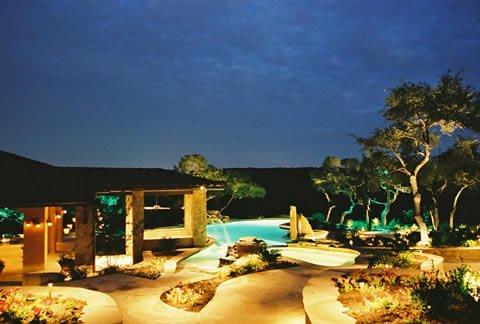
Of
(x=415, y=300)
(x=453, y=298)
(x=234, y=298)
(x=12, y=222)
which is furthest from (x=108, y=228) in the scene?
(x=453, y=298)

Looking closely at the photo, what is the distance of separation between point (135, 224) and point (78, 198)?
10.5 feet

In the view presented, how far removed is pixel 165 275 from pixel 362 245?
8938mm

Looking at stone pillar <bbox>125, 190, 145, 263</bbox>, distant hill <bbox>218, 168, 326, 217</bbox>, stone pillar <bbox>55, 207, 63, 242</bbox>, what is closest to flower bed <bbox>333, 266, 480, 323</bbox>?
stone pillar <bbox>125, 190, 145, 263</bbox>

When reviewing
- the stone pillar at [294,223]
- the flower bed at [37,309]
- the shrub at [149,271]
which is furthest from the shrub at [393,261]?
the stone pillar at [294,223]

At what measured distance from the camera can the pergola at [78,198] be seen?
12383 mm

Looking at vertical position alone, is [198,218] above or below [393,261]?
above

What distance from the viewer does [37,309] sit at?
6371mm

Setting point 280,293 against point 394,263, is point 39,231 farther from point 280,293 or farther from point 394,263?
point 394,263

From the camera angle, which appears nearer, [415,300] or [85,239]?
[415,300]

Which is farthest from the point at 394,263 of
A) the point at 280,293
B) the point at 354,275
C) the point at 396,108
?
the point at 396,108

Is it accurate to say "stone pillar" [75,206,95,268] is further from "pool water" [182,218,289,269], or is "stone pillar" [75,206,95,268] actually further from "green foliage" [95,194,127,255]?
"pool water" [182,218,289,269]

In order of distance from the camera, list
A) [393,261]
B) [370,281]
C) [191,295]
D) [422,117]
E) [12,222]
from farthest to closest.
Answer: [12,222]
[422,117]
[393,261]
[191,295]
[370,281]

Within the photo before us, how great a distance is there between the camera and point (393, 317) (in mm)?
6094

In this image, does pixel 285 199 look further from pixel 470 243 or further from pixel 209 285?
pixel 209 285
